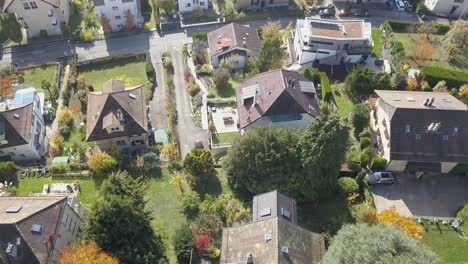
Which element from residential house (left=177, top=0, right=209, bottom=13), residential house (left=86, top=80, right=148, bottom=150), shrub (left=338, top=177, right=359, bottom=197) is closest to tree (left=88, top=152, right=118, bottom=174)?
residential house (left=86, top=80, right=148, bottom=150)

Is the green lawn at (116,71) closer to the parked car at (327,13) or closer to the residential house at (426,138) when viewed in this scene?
the parked car at (327,13)

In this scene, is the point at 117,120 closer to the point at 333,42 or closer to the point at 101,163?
the point at 101,163

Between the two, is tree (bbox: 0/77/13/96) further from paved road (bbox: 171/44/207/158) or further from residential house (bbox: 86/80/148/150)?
paved road (bbox: 171/44/207/158)

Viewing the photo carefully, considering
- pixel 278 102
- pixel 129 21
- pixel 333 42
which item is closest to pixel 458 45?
pixel 333 42

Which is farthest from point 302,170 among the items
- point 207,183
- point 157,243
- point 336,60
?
point 336,60

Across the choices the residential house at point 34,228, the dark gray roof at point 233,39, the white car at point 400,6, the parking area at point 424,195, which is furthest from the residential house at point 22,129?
the white car at point 400,6

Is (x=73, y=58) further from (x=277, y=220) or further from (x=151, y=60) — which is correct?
(x=277, y=220)

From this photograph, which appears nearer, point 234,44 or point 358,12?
point 234,44
